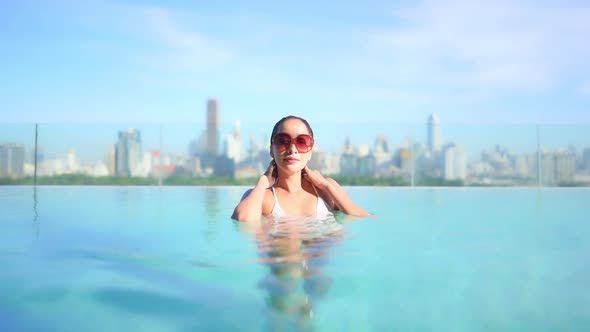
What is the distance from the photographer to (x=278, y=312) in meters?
1.51

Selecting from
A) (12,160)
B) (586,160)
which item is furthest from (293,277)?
(12,160)

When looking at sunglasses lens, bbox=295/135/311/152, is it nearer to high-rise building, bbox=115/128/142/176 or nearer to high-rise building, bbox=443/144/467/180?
high-rise building, bbox=443/144/467/180

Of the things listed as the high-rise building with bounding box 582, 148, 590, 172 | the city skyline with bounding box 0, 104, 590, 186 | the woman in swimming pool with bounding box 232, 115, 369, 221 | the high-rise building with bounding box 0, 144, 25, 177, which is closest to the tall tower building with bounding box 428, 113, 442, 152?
the city skyline with bounding box 0, 104, 590, 186

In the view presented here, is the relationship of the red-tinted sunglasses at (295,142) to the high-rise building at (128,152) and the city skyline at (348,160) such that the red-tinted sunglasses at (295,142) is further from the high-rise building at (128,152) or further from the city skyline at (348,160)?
the high-rise building at (128,152)

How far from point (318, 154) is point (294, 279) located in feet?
34.5

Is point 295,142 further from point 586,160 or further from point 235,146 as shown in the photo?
point 586,160

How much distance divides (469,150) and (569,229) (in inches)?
357

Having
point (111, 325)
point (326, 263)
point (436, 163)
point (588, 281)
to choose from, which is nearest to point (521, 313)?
point (588, 281)

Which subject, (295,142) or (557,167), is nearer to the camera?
(295,142)

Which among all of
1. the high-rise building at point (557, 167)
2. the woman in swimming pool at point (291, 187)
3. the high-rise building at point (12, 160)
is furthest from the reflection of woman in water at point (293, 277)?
the high-rise building at point (12, 160)

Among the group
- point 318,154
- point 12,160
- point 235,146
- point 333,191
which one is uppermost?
point 235,146

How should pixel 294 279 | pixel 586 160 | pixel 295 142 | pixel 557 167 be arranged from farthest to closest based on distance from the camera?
pixel 557 167 → pixel 586 160 → pixel 295 142 → pixel 294 279

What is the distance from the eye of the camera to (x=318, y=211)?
3.83 metres

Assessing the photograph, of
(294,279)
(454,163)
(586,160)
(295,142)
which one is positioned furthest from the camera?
(454,163)
